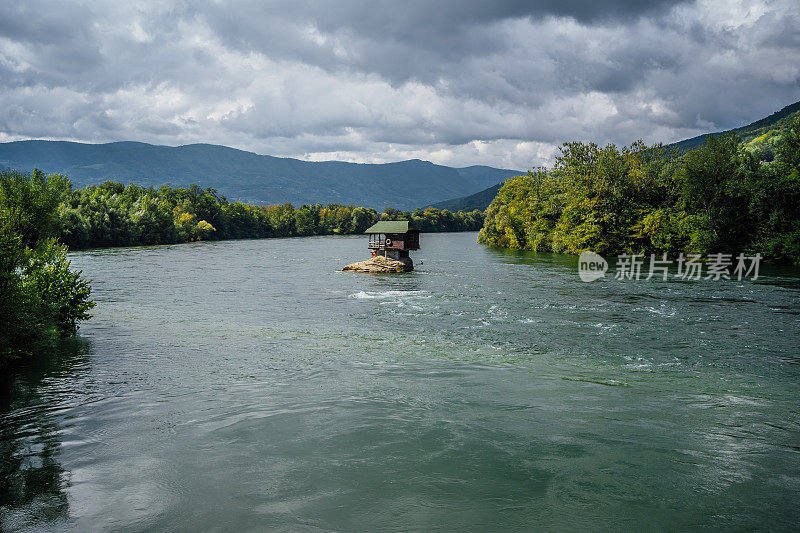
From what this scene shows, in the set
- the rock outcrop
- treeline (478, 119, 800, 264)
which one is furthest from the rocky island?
treeline (478, 119, 800, 264)

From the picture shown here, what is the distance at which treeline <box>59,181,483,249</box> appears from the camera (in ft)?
322

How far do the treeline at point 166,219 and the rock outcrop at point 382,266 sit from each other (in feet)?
137

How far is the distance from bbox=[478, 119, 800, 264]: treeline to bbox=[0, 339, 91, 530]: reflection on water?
6274 centimetres

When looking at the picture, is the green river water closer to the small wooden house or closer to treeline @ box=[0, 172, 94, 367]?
treeline @ box=[0, 172, 94, 367]

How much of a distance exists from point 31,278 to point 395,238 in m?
44.4

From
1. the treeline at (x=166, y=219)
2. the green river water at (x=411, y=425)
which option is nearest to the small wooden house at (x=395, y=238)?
the green river water at (x=411, y=425)

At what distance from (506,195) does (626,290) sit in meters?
71.5

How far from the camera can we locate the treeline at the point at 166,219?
98.1 metres

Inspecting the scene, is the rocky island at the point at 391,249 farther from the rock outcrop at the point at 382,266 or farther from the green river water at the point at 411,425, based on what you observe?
the green river water at the point at 411,425

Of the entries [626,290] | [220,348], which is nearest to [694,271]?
[626,290]

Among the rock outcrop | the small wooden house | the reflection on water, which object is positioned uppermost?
the small wooden house

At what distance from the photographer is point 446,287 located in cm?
4338

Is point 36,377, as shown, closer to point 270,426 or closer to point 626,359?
point 270,426

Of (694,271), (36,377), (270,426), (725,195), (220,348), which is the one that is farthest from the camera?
(725,195)
